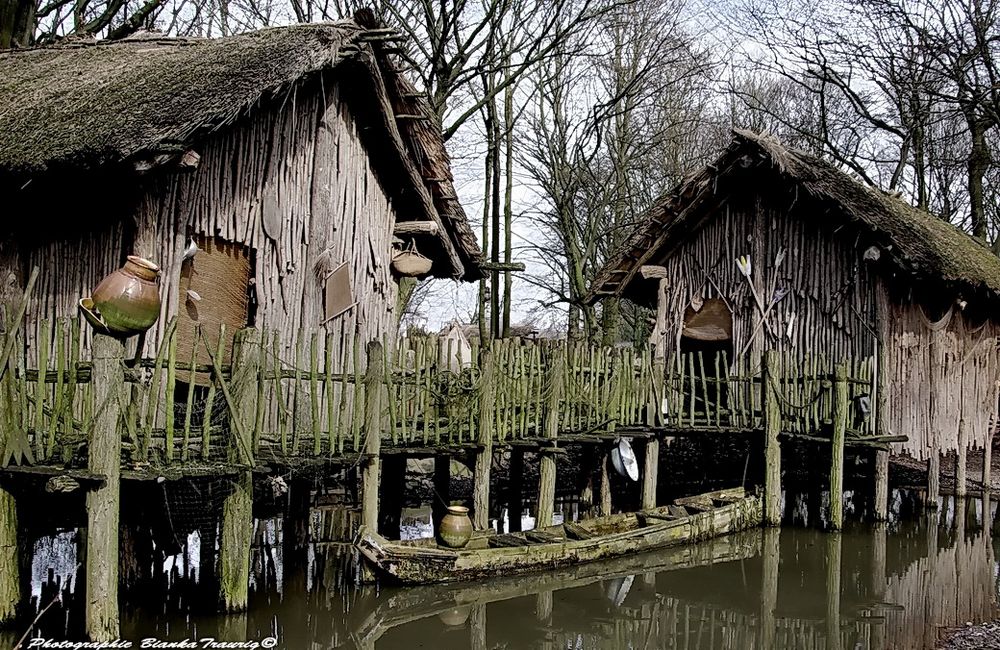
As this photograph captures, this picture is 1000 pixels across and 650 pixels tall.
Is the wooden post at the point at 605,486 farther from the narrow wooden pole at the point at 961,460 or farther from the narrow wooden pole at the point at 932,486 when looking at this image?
the narrow wooden pole at the point at 961,460

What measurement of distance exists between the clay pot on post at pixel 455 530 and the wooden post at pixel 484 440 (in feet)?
4.61

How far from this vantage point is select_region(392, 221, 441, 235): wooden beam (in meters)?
12.4

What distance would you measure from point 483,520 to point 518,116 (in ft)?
58.9


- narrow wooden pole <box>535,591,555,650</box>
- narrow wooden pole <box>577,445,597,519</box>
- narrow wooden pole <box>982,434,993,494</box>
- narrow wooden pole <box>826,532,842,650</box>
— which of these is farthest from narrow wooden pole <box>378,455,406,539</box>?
narrow wooden pole <box>982,434,993,494</box>

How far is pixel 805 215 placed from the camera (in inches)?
571

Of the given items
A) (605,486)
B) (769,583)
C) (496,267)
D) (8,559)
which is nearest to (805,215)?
(496,267)

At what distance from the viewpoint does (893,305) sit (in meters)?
13.7

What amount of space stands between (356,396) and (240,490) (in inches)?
57.6

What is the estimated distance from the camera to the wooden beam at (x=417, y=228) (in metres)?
12.4

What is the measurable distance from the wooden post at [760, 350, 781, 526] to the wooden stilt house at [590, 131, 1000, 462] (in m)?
0.42

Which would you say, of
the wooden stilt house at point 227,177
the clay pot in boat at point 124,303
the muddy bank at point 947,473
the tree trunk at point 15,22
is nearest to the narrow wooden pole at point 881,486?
the muddy bank at point 947,473

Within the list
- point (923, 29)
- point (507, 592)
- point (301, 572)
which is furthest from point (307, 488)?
point (923, 29)

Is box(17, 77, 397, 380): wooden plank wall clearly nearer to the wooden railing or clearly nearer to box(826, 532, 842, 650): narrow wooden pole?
the wooden railing

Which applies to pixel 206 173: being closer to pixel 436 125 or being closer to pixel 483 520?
pixel 436 125
